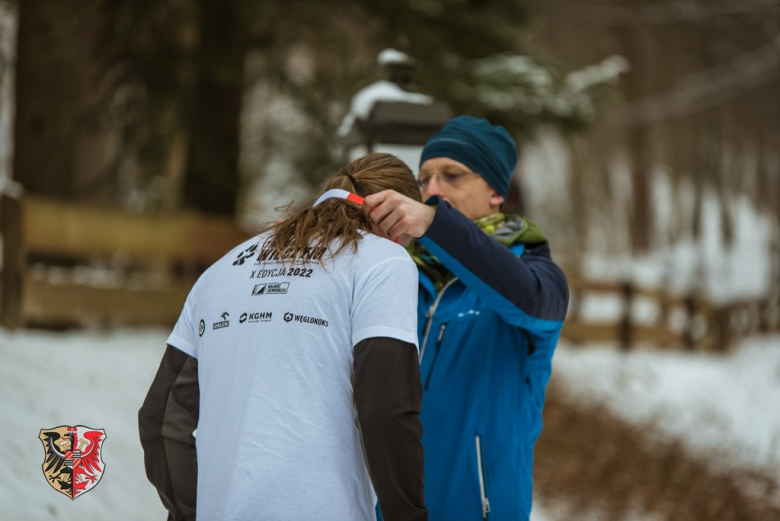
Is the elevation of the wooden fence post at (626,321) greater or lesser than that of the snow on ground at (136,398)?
greater

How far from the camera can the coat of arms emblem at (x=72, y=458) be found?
7.84 feet

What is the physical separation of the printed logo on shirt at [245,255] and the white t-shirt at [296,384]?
0.10 m

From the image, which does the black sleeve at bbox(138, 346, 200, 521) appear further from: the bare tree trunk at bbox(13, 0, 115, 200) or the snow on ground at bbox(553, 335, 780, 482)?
the snow on ground at bbox(553, 335, 780, 482)

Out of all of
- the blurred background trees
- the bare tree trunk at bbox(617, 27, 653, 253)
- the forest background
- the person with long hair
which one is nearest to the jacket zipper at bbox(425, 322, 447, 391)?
the person with long hair

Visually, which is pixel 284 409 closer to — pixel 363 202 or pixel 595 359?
pixel 363 202

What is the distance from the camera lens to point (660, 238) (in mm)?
35281

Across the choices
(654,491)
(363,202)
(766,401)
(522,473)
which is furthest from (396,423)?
(766,401)

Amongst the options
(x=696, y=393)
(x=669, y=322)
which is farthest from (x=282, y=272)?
(x=669, y=322)

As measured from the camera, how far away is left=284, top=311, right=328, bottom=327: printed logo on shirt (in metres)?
2.04

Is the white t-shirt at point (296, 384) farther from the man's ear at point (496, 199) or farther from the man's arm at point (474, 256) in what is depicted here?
the man's ear at point (496, 199)

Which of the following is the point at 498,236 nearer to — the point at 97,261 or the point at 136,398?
the point at 136,398

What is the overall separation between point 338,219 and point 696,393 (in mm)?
12039

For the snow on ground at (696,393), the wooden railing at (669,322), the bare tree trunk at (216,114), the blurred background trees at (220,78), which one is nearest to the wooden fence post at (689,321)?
the wooden railing at (669,322)

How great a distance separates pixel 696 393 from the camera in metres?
13.1
